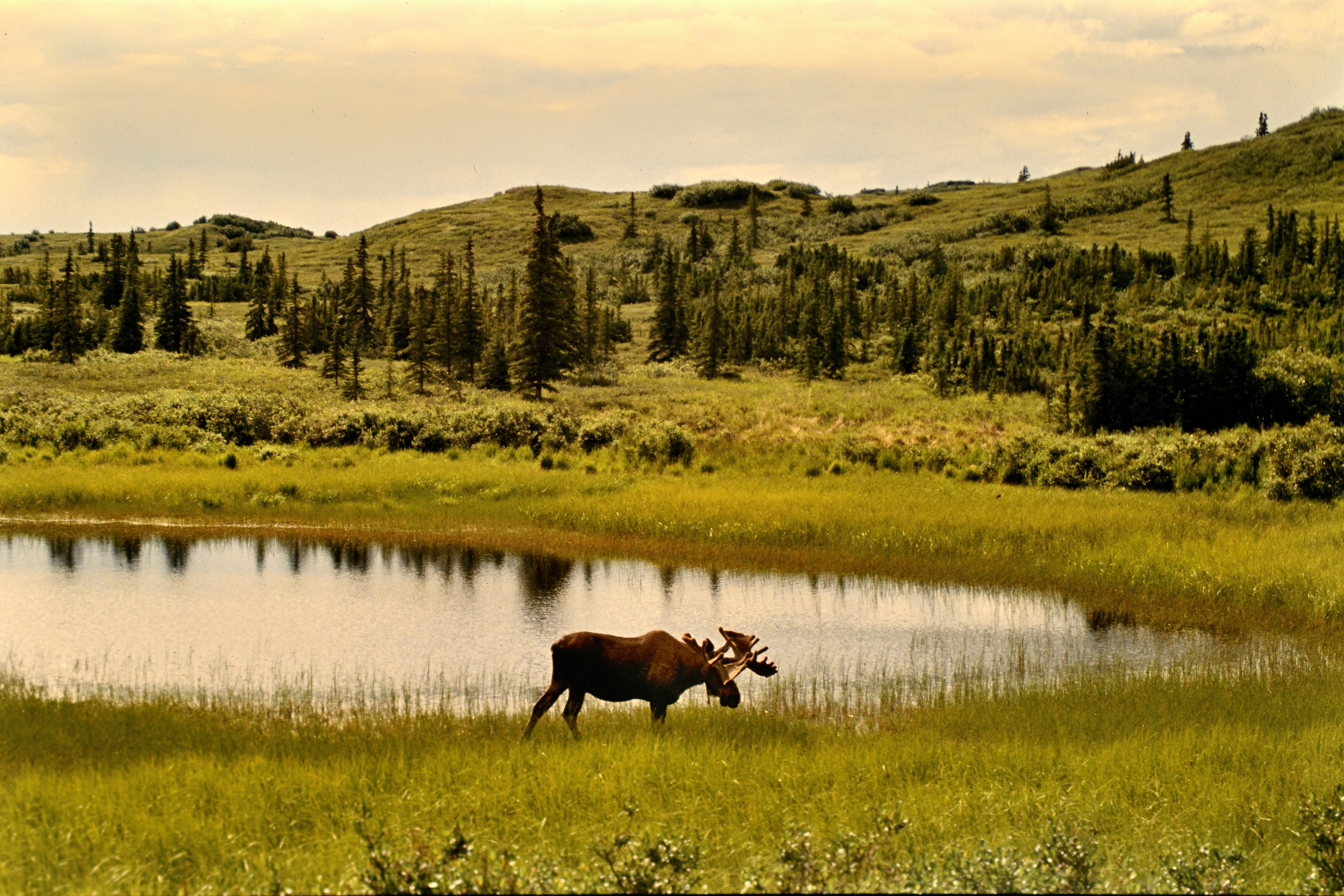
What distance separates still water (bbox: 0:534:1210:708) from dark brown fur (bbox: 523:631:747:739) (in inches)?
101

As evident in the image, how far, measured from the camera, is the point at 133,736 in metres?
11.9

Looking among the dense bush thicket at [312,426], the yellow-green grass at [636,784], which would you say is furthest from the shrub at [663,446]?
the yellow-green grass at [636,784]

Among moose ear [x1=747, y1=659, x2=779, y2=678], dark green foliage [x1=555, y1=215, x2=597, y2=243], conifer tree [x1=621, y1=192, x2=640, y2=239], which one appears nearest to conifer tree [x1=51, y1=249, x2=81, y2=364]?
moose ear [x1=747, y1=659, x2=779, y2=678]

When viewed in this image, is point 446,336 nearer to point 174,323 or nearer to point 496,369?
point 496,369

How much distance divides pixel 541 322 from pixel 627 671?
154 feet

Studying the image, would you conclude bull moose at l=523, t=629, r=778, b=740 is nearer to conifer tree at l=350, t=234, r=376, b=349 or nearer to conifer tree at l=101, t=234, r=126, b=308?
conifer tree at l=350, t=234, r=376, b=349

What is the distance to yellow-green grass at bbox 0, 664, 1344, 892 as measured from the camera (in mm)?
8242

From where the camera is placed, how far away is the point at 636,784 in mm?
9914

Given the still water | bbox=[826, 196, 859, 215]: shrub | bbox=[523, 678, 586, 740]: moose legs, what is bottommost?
the still water

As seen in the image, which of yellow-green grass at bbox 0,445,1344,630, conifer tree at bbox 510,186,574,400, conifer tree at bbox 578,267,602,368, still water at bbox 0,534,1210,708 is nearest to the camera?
still water at bbox 0,534,1210,708

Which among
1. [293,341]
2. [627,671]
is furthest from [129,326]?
[627,671]

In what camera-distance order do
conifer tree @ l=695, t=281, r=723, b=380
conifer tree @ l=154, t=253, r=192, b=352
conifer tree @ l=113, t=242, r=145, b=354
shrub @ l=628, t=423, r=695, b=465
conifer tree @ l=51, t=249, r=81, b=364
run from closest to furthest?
1. shrub @ l=628, t=423, r=695, b=465
2. conifer tree @ l=51, t=249, r=81, b=364
3. conifer tree @ l=154, t=253, r=192, b=352
4. conifer tree @ l=113, t=242, r=145, b=354
5. conifer tree @ l=695, t=281, r=723, b=380

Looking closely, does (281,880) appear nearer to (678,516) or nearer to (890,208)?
(678,516)

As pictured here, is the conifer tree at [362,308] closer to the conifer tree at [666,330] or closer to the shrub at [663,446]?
the conifer tree at [666,330]
